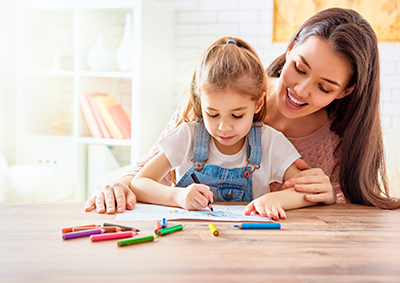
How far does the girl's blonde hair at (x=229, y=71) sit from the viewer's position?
1315 millimetres

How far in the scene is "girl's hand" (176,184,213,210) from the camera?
1.16 metres

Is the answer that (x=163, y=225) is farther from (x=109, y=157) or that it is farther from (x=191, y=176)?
(x=109, y=157)

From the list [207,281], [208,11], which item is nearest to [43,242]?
[207,281]

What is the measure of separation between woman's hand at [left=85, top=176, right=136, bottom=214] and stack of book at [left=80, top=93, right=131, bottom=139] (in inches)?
74.9

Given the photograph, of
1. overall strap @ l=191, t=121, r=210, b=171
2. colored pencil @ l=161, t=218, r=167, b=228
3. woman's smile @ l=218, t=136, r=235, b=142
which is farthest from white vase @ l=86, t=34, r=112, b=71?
colored pencil @ l=161, t=218, r=167, b=228

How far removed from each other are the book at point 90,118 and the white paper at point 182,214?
2009 mm

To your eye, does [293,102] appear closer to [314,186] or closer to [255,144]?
[255,144]

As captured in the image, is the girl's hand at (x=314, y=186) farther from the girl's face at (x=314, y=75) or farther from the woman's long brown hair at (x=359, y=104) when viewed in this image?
the girl's face at (x=314, y=75)

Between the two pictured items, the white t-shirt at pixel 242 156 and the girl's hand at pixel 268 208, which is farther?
the white t-shirt at pixel 242 156

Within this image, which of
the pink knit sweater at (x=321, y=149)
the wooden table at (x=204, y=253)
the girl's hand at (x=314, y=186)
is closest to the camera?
the wooden table at (x=204, y=253)

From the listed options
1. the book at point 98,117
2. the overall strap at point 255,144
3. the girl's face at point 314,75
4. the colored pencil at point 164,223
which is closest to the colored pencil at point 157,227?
the colored pencil at point 164,223

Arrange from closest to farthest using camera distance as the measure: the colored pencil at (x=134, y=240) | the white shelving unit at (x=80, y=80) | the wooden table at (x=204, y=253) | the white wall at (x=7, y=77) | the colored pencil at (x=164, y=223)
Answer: the wooden table at (x=204, y=253) → the colored pencil at (x=134, y=240) → the colored pencil at (x=164, y=223) → the white shelving unit at (x=80, y=80) → the white wall at (x=7, y=77)

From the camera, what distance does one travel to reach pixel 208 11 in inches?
128

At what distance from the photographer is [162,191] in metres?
1.26
